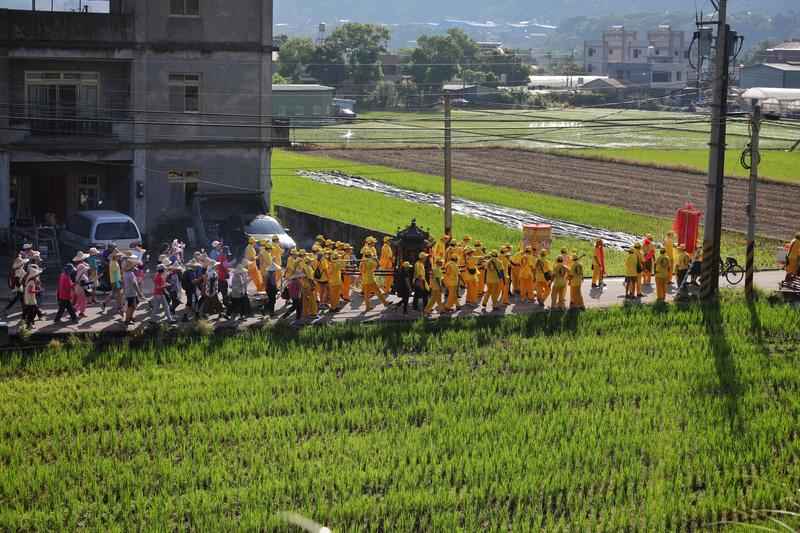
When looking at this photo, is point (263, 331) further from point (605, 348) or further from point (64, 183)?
point (64, 183)

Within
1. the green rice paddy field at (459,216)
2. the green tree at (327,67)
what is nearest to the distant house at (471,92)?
the green tree at (327,67)

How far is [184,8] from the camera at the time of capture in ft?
116

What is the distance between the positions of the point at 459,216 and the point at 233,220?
36.7 feet

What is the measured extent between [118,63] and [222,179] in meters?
4.60

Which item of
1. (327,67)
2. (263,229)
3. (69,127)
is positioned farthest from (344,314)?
(327,67)

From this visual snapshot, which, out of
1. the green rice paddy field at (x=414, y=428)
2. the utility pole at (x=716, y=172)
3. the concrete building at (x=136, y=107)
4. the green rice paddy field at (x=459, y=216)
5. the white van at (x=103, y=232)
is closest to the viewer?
the green rice paddy field at (x=414, y=428)

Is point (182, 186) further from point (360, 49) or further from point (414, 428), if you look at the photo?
point (360, 49)

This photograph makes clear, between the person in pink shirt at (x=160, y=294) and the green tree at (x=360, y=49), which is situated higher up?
the green tree at (x=360, y=49)

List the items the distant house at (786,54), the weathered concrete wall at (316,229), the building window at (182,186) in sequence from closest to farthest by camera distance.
Result: the weathered concrete wall at (316,229), the building window at (182,186), the distant house at (786,54)

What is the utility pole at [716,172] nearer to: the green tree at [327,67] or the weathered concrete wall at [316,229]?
the weathered concrete wall at [316,229]

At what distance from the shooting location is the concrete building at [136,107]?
110ft

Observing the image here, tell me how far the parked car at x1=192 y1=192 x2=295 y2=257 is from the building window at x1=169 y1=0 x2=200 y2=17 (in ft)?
17.7

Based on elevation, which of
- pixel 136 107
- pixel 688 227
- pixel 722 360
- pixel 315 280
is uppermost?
Result: pixel 136 107

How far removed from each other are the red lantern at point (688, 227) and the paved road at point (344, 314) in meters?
1.76
